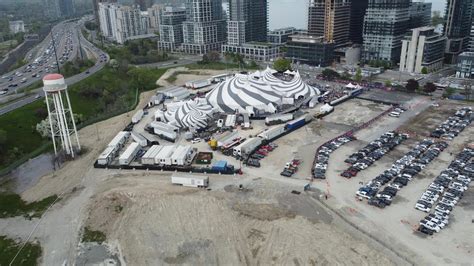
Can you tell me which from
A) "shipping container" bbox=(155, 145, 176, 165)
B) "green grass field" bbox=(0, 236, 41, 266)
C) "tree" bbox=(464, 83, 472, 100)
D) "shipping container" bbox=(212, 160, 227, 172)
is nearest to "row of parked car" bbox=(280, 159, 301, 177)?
"shipping container" bbox=(212, 160, 227, 172)

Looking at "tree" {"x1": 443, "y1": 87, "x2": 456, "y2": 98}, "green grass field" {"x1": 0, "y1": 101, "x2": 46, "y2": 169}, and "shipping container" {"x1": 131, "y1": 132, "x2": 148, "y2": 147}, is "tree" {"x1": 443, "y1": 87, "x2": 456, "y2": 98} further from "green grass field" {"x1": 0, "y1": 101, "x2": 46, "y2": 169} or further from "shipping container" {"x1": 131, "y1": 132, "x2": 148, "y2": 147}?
"green grass field" {"x1": 0, "y1": 101, "x2": 46, "y2": 169}

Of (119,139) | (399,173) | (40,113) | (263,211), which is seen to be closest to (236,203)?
(263,211)

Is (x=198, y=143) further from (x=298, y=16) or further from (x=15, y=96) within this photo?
(x=298, y=16)

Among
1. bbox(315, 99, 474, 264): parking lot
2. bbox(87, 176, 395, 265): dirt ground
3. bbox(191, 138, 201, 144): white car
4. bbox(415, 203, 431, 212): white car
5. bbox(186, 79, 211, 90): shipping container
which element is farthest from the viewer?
bbox(186, 79, 211, 90): shipping container

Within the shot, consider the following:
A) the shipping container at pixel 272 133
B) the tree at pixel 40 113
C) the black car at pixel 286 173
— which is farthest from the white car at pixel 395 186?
the tree at pixel 40 113

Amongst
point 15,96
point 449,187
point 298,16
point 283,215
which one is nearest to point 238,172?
point 283,215

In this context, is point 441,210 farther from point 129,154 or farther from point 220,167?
point 129,154
